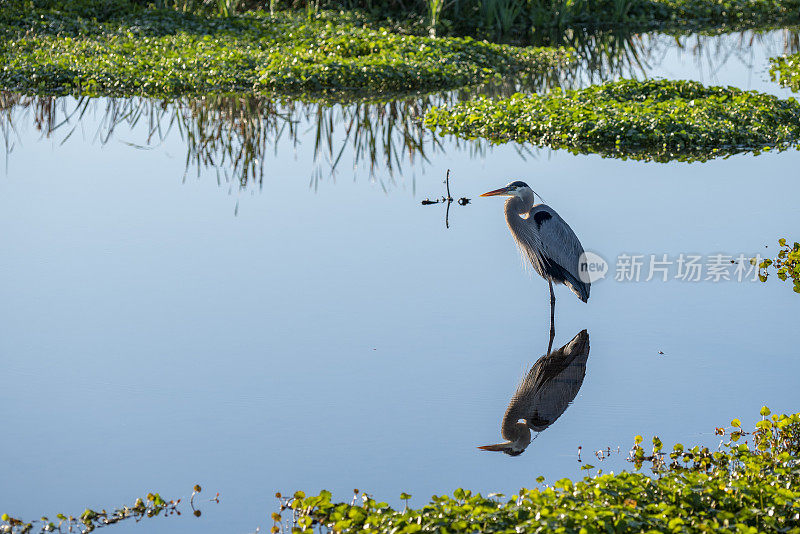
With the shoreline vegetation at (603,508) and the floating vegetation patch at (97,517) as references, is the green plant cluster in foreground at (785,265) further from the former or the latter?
the floating vegetation patch at (97,517)

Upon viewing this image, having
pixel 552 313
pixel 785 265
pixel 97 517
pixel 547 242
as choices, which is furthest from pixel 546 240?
pixel 97 517

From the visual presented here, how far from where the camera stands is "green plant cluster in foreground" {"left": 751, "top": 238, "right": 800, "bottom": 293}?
23.7ft

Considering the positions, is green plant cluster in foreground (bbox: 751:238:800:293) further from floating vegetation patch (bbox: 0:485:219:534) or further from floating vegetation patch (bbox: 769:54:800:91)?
floating vegetation patch (bbox: 769:54:800:91)

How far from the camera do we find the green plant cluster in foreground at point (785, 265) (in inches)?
284

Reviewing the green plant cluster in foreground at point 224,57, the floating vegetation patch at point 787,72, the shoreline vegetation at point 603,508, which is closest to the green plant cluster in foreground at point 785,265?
the shoreline vegetation at point 603,508

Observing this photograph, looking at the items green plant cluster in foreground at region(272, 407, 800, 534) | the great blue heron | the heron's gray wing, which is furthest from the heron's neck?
green plant cluster in foreground at region(272, 407, 800, 534)

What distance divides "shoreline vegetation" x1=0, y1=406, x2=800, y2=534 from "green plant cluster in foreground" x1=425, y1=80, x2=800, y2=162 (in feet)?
20.2

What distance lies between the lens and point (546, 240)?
7105 mm

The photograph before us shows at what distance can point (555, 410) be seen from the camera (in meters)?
5.87

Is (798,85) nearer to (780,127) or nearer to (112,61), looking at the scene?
(780,127)

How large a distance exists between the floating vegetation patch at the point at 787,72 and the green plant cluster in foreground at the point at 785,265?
240 inches

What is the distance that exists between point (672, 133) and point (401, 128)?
10.4ft

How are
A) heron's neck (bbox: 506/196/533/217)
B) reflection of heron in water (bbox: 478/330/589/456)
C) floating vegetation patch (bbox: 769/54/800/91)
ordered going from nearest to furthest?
1. reflection of heron in water (bbox: 478/330/589/456)
2. heron's neck (bbox: 506/196/533/217)
3. floating vegetation patch (bbox: 769/54/800/91)

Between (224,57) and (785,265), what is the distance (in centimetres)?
832
